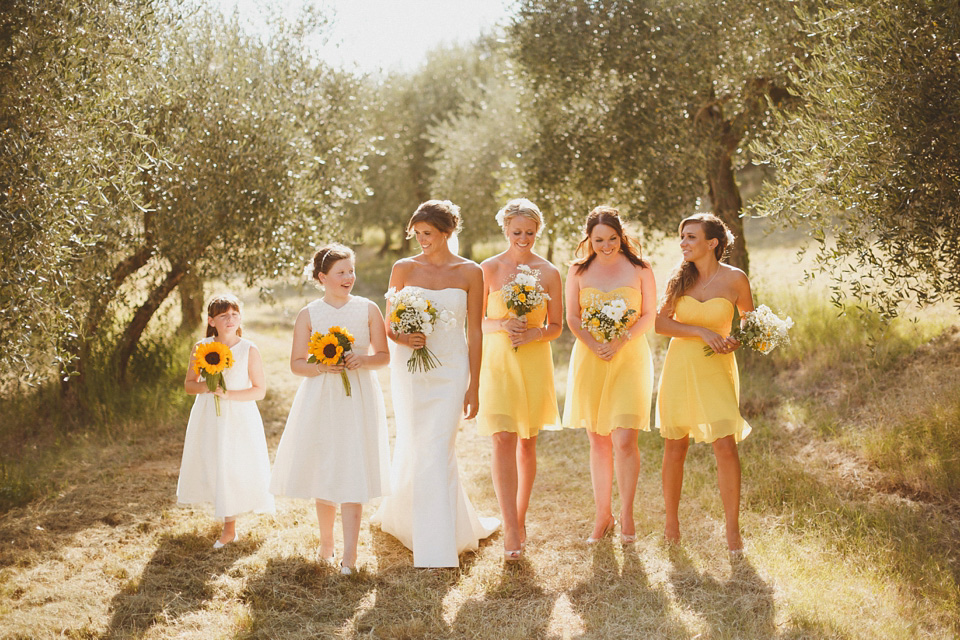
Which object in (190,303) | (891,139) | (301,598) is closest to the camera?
(301,598)

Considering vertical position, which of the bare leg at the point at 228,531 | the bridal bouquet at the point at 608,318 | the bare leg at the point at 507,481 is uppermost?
the bridal bouquet at the point at 608,318

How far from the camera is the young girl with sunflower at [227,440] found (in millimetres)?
6664

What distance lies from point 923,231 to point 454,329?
379cm

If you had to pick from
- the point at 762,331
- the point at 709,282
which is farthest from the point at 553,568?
the point at 709,282

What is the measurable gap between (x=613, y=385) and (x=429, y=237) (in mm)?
1847

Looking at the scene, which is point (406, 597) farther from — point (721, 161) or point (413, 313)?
point (721, 161)

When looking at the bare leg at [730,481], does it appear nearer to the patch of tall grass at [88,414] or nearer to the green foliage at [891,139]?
the green foliage at [891,139]

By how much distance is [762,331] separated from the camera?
5.98m

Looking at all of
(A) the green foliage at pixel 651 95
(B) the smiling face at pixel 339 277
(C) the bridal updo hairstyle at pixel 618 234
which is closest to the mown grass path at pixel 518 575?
(B) the smiling face at pixel 339 277

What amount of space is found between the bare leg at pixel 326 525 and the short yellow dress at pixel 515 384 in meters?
1.29

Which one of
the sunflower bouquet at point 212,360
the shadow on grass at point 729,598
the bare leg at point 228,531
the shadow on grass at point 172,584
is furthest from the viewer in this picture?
the bare leg at point 228,531

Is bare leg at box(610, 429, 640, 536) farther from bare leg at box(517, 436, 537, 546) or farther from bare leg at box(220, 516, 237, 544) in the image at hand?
bare leg at box(220, 516, 237, 544)

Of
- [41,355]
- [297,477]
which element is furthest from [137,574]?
[41,355]

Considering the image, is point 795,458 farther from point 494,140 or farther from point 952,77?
point 494,140
